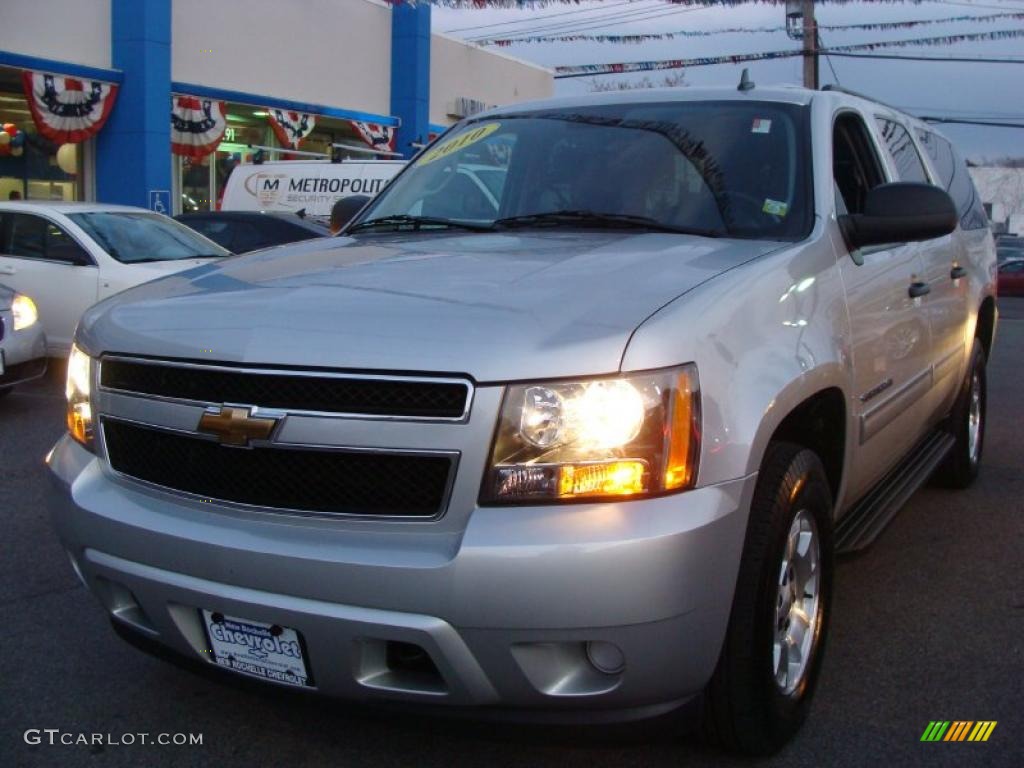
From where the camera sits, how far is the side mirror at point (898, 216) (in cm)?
367

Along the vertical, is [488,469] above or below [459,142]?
below

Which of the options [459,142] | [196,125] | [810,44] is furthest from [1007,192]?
[459,142]

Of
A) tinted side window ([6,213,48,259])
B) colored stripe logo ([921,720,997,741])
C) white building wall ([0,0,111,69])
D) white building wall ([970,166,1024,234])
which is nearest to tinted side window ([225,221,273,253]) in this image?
Result: tinted side window ([6,213,48,259])

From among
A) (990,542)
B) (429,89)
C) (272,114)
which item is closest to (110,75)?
(272,114)

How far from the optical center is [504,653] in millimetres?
2473

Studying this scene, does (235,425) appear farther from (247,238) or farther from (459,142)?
(247,238)

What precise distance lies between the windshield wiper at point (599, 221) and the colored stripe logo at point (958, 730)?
1.59 metres

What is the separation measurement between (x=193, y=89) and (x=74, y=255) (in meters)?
10.3

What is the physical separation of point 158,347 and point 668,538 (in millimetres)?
1354

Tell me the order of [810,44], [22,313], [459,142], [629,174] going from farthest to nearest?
[810,44] → [22,313] → [459,142] → [629,174]

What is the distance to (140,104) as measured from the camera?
1822 cm

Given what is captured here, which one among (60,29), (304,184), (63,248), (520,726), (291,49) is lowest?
(520,726)

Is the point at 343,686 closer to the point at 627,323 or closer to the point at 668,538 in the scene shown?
the point at 668,538

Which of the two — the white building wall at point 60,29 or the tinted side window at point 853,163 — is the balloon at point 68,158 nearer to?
the white building wall at point 60,29
